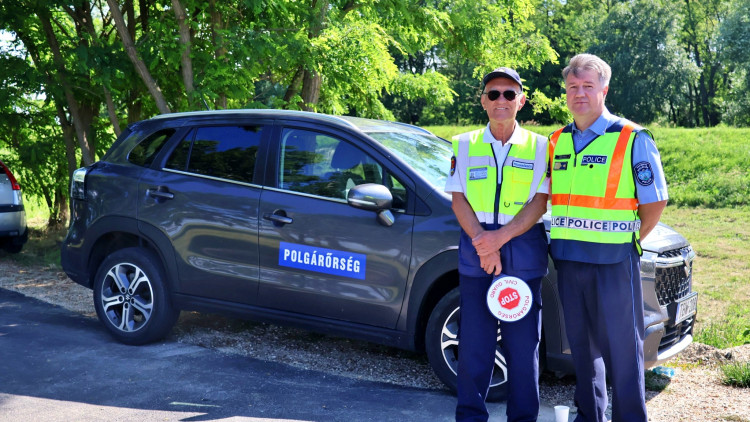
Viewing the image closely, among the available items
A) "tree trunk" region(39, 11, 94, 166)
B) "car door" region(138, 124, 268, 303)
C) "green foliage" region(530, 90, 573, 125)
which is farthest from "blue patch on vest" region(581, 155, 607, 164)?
"tree trunk" region(39, 11, 94, 166)

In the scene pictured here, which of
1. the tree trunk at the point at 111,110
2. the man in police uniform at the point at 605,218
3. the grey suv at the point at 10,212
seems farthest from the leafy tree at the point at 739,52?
the man in police uniform at the point at 605,218

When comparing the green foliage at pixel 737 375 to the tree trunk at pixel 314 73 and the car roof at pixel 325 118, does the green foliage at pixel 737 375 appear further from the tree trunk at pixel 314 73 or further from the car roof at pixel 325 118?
the tree trunk at pixel 314 73

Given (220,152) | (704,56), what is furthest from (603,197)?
(704,56)

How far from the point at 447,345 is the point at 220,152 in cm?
228

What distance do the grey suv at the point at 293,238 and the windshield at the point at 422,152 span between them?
0.02 m

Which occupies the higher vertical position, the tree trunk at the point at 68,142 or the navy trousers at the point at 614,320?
the tree trunk at the point at 68,142

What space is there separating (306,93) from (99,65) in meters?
2.65

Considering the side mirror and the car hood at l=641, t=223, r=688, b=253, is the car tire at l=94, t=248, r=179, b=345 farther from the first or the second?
the car hood at l=641, t=223, r=688, b=253

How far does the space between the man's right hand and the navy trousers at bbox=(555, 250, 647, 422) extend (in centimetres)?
30

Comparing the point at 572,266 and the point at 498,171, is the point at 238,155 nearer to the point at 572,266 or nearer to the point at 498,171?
the point at 498,171

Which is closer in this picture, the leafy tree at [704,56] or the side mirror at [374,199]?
the side mirror at [374,199]

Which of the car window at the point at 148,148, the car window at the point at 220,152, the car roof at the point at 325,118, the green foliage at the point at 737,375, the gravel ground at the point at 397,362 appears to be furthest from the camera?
the car window at the point at 148,148

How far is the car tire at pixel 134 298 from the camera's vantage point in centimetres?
578

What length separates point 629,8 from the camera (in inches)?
1918
